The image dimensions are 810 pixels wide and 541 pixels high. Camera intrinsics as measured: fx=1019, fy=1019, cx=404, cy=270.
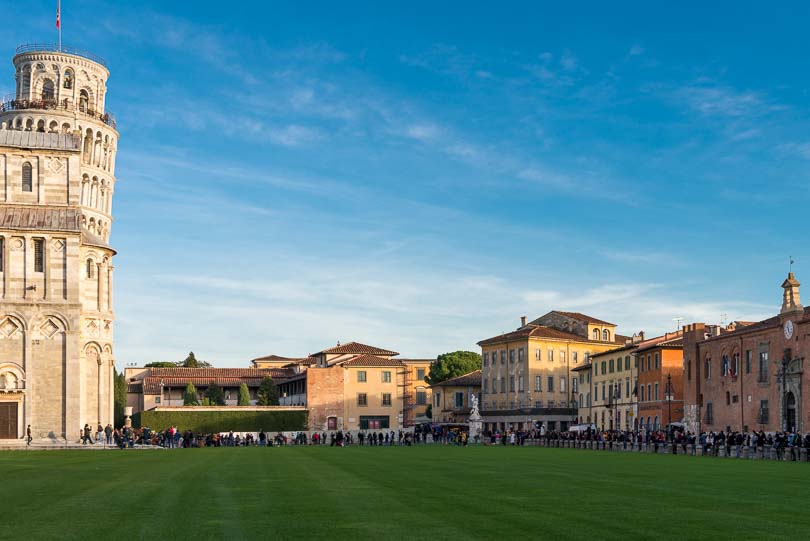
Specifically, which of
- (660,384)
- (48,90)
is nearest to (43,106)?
(48,90)

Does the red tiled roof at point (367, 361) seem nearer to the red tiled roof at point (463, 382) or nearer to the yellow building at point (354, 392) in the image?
the yellow building at point (354, 392)

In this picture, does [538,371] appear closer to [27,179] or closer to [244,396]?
[244,396]

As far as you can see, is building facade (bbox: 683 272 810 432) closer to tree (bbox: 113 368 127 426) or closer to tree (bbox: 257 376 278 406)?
tree (bbox: 257 376 278 406)

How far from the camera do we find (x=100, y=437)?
63.7 m

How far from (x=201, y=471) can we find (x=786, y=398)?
4739 cm

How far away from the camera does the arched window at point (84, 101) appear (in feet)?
334

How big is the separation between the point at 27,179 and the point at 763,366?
49630 millimetres

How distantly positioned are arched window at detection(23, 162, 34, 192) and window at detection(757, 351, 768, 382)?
4902cm

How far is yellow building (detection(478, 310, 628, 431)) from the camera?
107 metres

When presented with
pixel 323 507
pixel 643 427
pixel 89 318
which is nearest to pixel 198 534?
pixel 323 507

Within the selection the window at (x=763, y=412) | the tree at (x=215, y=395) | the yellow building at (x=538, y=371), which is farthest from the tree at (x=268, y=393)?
the window at (x=763, y=412)

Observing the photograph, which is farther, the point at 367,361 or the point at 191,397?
the point at 191,397

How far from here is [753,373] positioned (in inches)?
2751

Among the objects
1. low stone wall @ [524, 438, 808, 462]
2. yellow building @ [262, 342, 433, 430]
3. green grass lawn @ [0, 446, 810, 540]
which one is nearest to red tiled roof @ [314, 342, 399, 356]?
yellow building @ [262, 342, 433, 430]
